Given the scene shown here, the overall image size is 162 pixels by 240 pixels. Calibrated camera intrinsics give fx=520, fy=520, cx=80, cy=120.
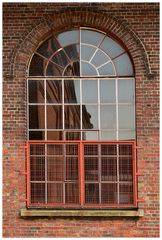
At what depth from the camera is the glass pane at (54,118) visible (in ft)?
38.2

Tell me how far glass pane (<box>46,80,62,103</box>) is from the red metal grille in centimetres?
→ 97

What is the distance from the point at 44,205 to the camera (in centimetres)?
1146

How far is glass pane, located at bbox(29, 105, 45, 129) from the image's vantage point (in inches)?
459

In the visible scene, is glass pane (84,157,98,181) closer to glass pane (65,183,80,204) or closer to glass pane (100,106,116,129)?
glass pane (65,183,80,204)

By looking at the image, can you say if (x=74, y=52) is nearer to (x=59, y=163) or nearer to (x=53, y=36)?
(x=53, y=36)

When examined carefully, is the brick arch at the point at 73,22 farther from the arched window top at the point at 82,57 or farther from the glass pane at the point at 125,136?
the glass pane at the point at 125,136

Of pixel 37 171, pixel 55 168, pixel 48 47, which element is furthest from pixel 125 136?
pixel 48 47

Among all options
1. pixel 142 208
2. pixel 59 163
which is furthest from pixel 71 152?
pixel 142 208

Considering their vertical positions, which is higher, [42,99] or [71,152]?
[42,99]

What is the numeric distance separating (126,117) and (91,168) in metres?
1.38

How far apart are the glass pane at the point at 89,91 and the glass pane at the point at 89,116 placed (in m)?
0.16

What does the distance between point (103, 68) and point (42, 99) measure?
1551mm

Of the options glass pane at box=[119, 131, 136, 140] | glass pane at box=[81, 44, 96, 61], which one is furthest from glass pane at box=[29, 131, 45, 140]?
glass pane at box=[81, 44, 96, 61]

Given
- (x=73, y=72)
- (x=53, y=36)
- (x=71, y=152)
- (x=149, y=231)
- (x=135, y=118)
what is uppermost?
(x=53, y=36)
